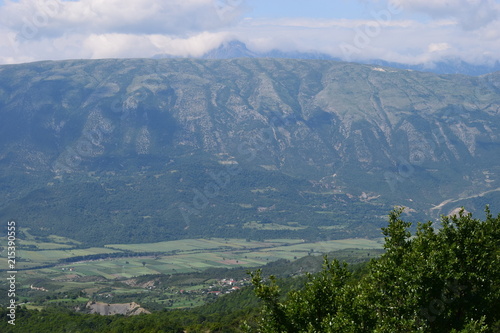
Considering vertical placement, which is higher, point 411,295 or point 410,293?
point 410,293

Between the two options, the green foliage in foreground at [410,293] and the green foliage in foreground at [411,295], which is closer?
the green foliage in foreground at [410,293]

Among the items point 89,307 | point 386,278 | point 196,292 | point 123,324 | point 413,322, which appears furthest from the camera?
point 196,292

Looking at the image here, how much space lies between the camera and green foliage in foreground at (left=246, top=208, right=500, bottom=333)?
120 feet

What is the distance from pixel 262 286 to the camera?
37.4 metres

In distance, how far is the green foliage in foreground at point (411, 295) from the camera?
3656cm

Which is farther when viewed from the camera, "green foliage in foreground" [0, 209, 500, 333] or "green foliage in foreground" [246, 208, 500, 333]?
"green foliage in foreground" [246, 208, 500, 333]

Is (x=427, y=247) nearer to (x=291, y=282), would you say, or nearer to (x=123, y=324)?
(x=123, y=324)

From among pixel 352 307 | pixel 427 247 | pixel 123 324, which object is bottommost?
pixel 123 324

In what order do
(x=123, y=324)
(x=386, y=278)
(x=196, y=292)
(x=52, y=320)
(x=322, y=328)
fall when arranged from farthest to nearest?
(x=196, y=292)
(x=52, y=320)
(x=123, y=324)
(x=386, y=278)
(x=322, y=328)

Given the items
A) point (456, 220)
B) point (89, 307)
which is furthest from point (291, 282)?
point (456, 220)

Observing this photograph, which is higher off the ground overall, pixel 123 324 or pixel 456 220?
pixel 456 220

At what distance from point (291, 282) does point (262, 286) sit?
11852 centimetres

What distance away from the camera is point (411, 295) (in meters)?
36.9

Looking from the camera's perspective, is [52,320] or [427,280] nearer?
[427,280]
